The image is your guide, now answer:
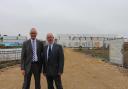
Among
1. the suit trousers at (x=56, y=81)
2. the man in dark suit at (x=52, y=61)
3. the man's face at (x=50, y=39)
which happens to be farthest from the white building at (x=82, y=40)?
the man's face at (x=50, y=39)

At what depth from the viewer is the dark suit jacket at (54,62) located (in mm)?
8125

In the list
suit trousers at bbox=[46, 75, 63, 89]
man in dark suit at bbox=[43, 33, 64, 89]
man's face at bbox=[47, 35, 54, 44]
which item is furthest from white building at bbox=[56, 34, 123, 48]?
man's face at bbox=[47, 35, 54, 44]

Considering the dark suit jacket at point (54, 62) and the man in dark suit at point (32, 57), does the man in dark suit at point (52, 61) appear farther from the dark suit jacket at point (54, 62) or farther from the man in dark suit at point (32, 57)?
the man in dark suit at point (32, 57)

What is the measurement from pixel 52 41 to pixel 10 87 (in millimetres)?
4403

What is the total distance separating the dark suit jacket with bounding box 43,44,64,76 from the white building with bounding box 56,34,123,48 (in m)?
116

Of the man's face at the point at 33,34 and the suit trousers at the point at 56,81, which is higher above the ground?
the man's face at the point at 33,34

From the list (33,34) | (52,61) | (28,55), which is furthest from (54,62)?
(33,34)

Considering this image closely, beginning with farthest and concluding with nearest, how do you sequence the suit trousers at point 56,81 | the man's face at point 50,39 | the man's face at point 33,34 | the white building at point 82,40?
the white building at point 82,40
the suit trousers at point 56,81
the man's face at point 33,34
the man's face at point 50,39

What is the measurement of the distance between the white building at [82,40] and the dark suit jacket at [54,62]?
382 feet

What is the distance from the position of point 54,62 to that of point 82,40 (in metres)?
126

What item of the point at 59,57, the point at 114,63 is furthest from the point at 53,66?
the point at 114,63

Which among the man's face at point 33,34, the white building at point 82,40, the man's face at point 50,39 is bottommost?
the white building at point 82,40

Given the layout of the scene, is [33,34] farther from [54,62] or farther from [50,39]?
[54,62]

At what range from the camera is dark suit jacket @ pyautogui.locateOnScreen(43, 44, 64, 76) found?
8.12m
